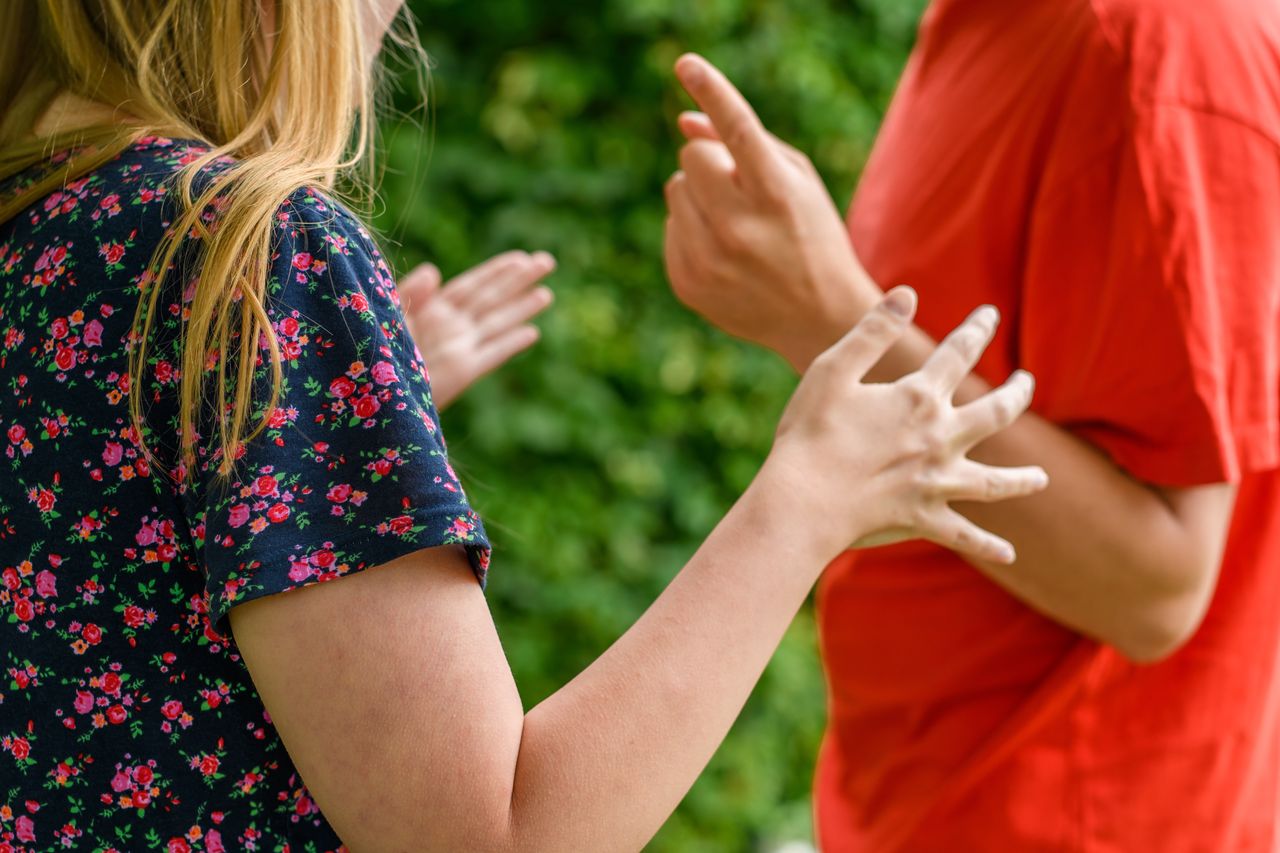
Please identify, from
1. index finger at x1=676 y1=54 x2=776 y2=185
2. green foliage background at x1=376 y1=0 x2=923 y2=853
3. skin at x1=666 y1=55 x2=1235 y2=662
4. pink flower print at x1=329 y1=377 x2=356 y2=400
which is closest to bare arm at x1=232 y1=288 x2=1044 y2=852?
pink flower print at x1=329 y1=377 x2=356 y2=400

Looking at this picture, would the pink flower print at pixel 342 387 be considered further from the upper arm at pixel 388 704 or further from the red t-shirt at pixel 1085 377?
the red t-shirt at pixel 1085 377

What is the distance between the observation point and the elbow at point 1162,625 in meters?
1.15

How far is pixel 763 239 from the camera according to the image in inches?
49.0

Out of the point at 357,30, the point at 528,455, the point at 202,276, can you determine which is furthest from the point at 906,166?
the point at 528,455

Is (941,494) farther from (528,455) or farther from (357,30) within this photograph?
(528,455)

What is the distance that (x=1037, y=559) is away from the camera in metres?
1.17

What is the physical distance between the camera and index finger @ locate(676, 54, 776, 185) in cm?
121

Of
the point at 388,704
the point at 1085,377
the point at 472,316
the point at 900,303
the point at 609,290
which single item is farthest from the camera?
the point at 609,290

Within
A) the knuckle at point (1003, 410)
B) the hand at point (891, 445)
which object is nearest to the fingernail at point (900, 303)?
the hand at point (891, 445)

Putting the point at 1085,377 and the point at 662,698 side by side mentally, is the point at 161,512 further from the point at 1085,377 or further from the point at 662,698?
the point at 1085,377

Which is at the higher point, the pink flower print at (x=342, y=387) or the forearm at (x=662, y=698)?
the pink flower print at (x=342, y=387)

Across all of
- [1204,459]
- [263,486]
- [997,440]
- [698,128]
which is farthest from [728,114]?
[263,486]

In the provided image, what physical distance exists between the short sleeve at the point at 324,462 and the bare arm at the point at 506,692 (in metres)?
0.02

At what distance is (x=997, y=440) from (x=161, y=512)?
2.44 ft
